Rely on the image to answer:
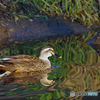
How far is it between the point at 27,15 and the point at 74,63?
5427 millimetres

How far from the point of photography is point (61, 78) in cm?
584

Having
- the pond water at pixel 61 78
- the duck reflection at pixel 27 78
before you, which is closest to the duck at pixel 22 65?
the duck reflection at pixel 27 78

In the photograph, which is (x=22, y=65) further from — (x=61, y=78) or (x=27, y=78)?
(x=61, y=78)

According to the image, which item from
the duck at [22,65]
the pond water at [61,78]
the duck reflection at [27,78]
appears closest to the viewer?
the pond water at [61,78]

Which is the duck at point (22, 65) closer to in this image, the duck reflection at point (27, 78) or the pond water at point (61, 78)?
the duck reflection at point (27, 78)

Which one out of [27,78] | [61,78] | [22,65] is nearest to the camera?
[61,78]

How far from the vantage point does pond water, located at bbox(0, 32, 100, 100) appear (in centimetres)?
477

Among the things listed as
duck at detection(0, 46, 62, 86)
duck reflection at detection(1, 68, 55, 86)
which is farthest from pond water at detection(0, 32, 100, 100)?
duck at detection(0, 46, 62, 86)

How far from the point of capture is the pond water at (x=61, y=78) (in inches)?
188

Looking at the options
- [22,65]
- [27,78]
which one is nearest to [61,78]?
[27,78]

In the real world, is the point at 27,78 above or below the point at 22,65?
below

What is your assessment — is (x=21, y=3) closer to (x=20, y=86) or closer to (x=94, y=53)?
(x=94, y=53)

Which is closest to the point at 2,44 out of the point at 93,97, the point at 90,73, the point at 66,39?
the point at 66,39

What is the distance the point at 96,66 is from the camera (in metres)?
6.95
